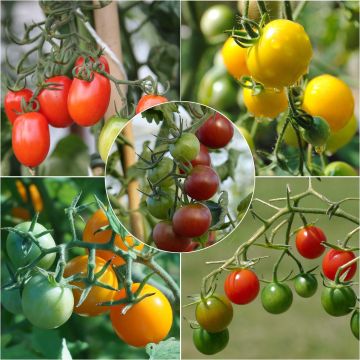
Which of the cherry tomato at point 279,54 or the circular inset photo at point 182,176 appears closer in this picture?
the cherry tomato at point 279,54

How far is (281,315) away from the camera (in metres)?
1.76

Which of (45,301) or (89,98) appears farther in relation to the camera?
(89,98)

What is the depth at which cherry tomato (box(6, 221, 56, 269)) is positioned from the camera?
5.60ft

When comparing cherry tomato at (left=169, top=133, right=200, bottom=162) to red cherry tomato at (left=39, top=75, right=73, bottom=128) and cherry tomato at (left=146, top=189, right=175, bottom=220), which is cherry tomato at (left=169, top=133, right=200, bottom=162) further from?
red cherry tomato at (left=39, top=75, right=73, bottom=128)

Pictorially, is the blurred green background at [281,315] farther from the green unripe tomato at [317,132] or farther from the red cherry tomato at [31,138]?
the red cherry tomato at [31,138]

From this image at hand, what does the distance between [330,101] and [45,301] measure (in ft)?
1.87

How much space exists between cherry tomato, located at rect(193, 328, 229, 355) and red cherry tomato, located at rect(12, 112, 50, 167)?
1.36 ft

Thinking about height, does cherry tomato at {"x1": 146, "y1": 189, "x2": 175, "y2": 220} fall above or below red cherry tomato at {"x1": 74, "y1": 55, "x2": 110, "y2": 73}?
below

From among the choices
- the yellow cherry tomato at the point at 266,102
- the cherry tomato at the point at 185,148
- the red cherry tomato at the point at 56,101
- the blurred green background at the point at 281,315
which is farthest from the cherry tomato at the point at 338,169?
the red cherry tomato at the point at 56,101

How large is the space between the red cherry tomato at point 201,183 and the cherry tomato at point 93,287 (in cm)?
20

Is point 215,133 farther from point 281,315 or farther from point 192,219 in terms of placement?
point 281,315

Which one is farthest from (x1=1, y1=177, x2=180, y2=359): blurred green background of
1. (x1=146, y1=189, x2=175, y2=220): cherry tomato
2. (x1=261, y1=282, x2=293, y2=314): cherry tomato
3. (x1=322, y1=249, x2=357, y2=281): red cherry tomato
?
(x1=322, y1=249, x2=357, y2=281): red cherry tomato

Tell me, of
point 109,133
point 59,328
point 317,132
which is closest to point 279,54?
point 317,132

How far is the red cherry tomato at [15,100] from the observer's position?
5.83 feet
